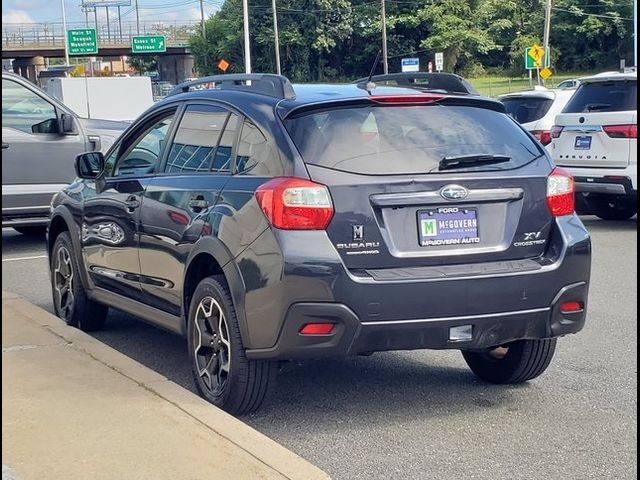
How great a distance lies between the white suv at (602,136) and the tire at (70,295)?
7396mm

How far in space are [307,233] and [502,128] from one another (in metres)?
1.41

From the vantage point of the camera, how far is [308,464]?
4457 millimetres

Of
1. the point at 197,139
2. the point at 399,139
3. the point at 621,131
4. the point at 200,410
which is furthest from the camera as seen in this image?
the point at 621,131

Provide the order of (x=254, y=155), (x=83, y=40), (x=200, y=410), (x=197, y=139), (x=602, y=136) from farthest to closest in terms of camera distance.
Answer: (x=83, y=40), (x=602, y=136), (x=197, y=139), (x=254, y=155), (x=200, y=410)

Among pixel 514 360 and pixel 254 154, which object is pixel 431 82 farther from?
pixel 514 360

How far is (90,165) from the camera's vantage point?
729 cm

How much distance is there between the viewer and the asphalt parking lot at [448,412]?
482cm

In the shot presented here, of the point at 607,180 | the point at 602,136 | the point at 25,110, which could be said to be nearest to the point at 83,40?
the point at 25,110

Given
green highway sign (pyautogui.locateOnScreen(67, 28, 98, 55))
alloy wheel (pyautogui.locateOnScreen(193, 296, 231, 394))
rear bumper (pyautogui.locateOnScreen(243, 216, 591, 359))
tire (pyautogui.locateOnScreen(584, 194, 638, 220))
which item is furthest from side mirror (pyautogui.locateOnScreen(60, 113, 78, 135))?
green highway sign (pyautogui.locateOnScreen(67, 28, 98, 55))

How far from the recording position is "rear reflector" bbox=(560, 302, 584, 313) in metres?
5.38

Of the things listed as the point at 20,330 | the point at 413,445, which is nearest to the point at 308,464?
the point at 413,445

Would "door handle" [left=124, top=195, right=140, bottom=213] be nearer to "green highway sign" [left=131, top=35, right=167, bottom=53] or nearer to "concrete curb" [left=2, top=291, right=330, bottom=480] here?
"concrete curb" [left=2, top=291, right=330, bottom=480]

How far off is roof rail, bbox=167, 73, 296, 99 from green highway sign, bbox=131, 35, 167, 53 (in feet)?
239

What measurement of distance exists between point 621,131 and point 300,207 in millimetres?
8668
